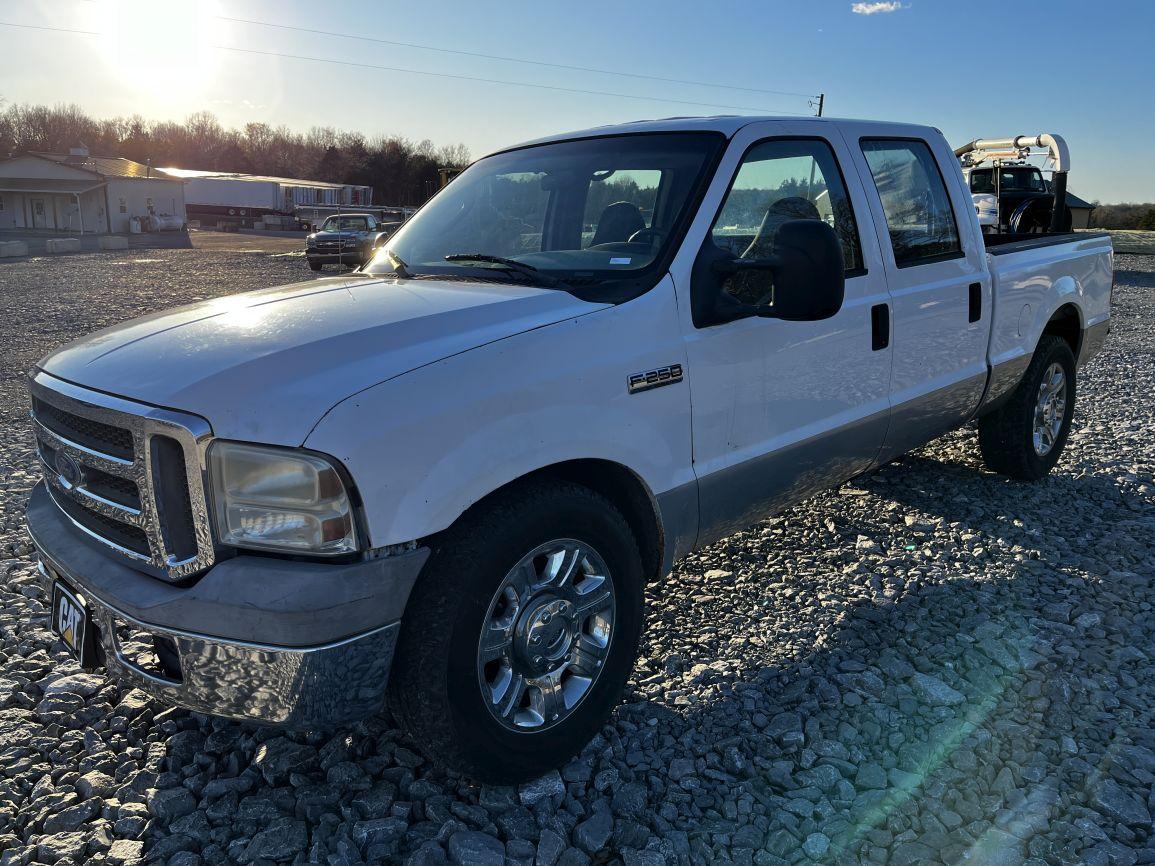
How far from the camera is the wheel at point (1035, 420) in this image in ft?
16.8

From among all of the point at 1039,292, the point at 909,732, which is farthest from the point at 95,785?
the point at 1039,292

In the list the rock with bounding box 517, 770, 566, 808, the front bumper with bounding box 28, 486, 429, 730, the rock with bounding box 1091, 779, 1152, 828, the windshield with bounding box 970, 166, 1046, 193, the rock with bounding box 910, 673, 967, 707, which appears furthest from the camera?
the windshield with bounding box 970, 166, 1046, 193

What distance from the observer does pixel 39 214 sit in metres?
55.6

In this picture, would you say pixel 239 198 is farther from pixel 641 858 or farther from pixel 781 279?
pixel 641 858

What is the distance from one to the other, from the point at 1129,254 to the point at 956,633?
29.9 meters

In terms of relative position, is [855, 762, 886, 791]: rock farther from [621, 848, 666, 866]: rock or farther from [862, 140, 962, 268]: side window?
[862, 140, 962, 268]: side window

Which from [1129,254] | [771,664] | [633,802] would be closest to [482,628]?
[633,802]

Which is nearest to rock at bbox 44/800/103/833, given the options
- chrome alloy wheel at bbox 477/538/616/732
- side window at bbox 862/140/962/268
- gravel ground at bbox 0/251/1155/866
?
gravel ground at bbox 0/251/1155/866

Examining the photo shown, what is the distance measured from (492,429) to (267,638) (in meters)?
0.75

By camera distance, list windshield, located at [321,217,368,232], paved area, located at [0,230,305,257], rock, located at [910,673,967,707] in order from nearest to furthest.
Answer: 1. rock, located at [910,673,967,707]
2. windshield, located at [321,217,368,232]
3. paved area, located at [0,230,305,257]

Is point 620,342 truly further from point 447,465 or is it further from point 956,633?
point 956,633

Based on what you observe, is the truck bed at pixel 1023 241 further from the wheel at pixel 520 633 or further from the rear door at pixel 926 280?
the wheel at pixel 520 633

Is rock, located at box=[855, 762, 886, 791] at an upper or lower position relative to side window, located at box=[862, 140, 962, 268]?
lower

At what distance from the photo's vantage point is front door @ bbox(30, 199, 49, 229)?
5535 cm
